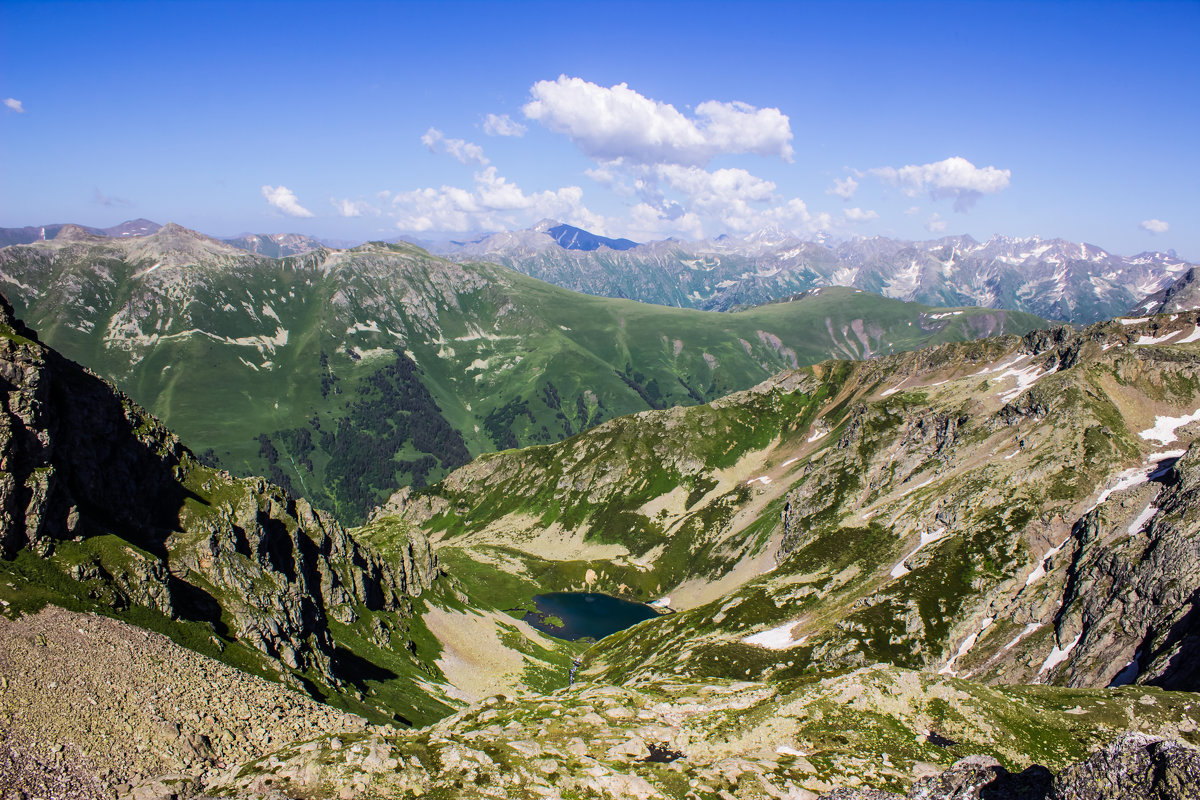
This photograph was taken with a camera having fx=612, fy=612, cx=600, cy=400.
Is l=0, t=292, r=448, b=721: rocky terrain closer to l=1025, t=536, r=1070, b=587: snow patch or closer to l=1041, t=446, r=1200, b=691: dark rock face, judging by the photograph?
l=1041, t=446, r=1200, b=691: dark rock face

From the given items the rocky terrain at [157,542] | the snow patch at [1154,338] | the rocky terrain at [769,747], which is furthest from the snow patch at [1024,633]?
the snow patch at [1154,338]

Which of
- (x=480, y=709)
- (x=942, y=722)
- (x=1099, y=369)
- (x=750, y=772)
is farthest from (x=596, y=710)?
(x=1099, y=369)

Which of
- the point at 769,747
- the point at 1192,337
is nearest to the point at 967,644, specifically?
the point at 769,747

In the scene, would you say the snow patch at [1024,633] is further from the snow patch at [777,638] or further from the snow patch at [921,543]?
the snow patch at [777,638]

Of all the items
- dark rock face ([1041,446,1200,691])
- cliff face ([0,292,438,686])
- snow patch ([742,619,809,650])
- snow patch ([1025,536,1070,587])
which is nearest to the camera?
cliff face ([0,292,438,686])

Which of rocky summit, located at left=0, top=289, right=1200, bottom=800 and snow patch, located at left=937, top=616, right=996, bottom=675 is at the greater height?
rocky summit, located at left=0, top=289, right=1200, bottom=800

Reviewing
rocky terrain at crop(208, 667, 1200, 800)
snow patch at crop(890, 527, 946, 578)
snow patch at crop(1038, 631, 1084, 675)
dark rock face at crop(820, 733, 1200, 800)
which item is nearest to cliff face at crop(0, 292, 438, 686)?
rocky terrain at crop(208, 667, 1200, 800)

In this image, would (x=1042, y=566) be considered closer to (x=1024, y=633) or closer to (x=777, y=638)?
(x=1024, y=633)
